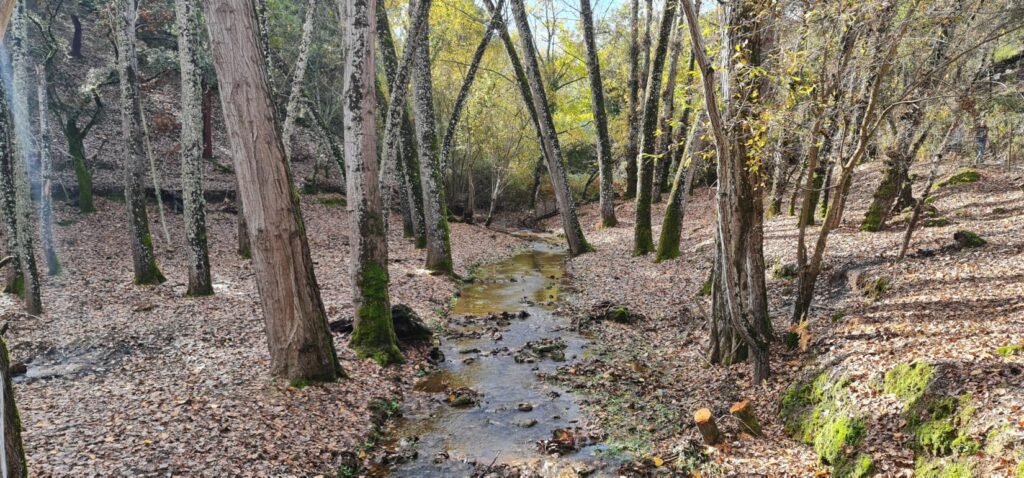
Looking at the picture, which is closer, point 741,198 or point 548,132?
point 741,198

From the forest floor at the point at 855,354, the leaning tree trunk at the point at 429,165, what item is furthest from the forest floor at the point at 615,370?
the leaning tree trunk at the point at 429,165

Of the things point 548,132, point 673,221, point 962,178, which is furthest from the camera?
point 548,132

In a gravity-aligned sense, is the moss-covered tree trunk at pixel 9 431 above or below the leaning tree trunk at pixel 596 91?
below

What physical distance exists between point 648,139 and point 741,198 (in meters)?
9.11

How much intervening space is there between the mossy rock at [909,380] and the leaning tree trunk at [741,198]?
60.5 inches

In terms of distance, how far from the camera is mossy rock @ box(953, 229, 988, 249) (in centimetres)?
885

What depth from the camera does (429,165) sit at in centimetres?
1412

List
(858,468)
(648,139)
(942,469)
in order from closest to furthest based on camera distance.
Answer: (942,469), (858,468), (648,139)

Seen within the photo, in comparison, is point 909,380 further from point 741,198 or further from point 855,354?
point 741,198

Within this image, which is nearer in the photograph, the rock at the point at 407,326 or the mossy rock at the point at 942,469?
the mossy rock at the point at 942,469

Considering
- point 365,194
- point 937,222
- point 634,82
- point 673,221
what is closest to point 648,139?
point 673,221

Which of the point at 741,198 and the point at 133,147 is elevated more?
the point at 133,147

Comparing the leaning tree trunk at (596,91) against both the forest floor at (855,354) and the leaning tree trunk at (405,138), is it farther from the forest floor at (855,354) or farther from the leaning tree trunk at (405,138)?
the forest floor at (855,354)

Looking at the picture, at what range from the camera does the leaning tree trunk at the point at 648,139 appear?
47.1 ft
